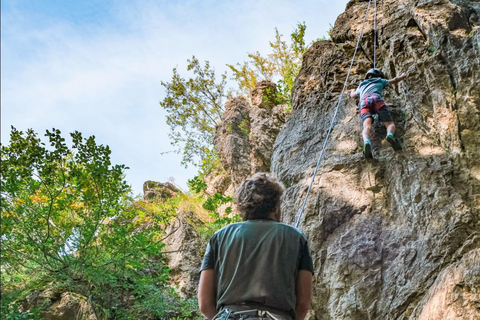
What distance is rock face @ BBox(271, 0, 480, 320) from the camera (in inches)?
164

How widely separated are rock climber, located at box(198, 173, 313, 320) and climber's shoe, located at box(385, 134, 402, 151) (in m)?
3.39

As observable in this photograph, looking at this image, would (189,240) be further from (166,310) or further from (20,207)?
(20,207)

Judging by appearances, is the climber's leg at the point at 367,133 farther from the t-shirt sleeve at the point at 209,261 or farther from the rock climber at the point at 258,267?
the t-shirt sleeve at the point at 209,261

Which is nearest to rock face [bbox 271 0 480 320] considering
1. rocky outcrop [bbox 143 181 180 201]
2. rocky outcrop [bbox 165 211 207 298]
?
rocky outcrop [bbox 165 211 207 298]

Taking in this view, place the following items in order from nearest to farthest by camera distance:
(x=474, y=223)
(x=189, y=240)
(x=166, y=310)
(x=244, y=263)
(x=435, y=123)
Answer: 1. (x=244, y=263)
2. (x=474, y=223)
3. (x=435, y=123)
4. (x=166, y=310)
5. (x=189, y=240)

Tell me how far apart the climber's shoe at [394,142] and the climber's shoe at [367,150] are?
0.26m

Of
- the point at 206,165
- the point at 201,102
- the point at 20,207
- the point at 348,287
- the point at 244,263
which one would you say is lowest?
the point at 348,287

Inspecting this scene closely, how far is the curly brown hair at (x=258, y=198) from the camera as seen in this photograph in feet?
7.91

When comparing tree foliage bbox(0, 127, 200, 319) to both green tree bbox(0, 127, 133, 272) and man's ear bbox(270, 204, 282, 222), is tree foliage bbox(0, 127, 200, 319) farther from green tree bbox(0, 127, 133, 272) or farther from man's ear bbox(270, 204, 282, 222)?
man's ear bbox(270, 204, 282, 222)

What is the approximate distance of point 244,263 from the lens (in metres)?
2.20

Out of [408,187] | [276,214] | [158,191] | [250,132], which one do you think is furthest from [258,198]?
[158,191]

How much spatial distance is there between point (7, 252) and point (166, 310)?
11.0 ft

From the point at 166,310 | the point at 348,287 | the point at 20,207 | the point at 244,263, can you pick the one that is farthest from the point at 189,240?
the point at 244,263

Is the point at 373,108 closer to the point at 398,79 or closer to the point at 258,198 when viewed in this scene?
the point at 398,79
